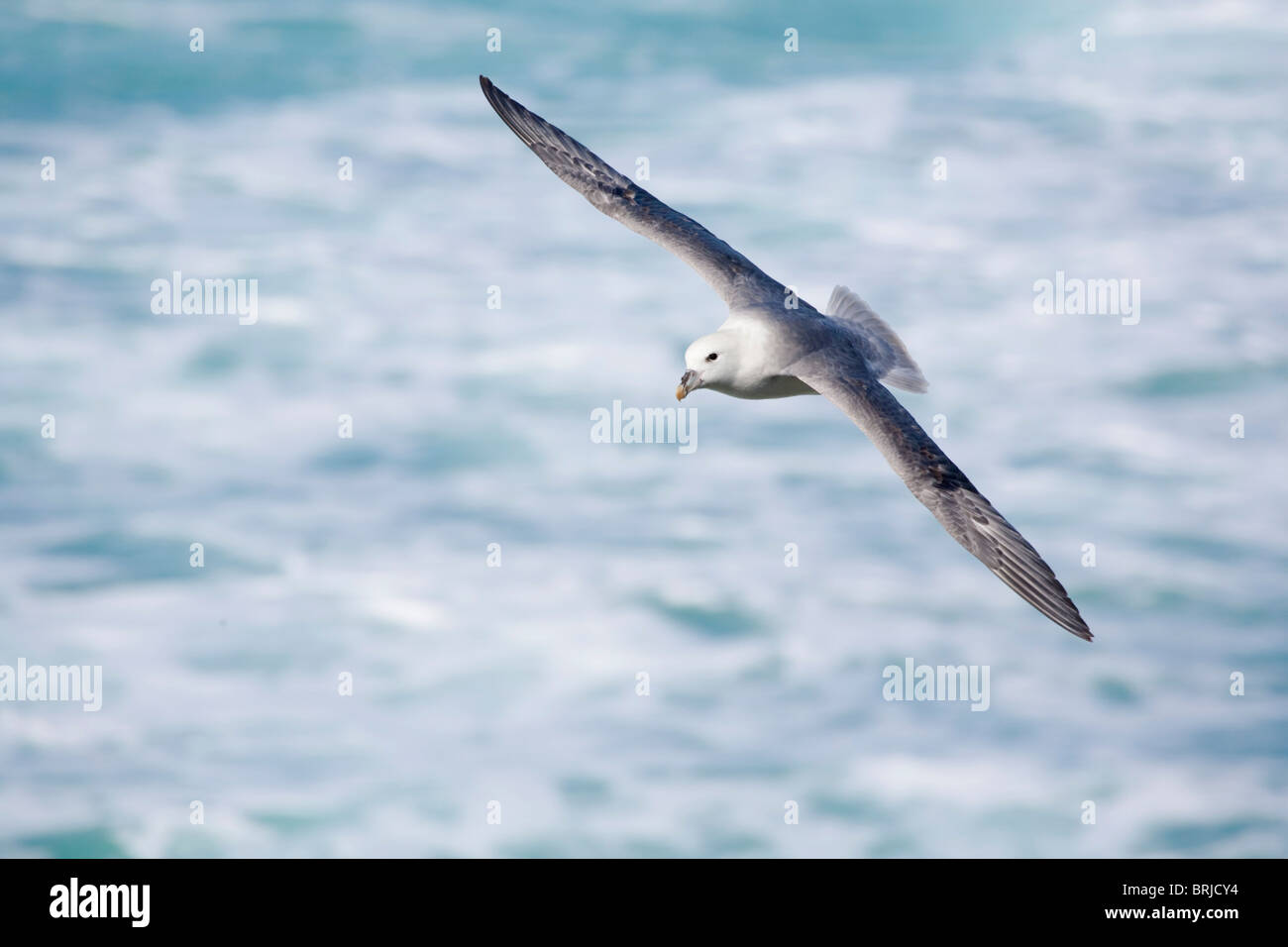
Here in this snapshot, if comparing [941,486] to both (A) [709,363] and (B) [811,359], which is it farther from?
(A) [709,363]

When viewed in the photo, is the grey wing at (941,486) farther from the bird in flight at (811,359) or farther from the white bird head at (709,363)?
the white bird head at (709,363)

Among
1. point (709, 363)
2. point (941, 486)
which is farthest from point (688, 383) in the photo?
point (941, 486)

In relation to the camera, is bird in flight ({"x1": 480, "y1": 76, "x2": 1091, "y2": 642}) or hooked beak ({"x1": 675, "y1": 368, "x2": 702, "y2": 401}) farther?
hooked beak ({"x1": 675, "y1": 368, "x2": 702, "y2": 401})

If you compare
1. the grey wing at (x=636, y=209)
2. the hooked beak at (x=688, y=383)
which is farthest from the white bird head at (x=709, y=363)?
the grey wing at (x=636, y=209)

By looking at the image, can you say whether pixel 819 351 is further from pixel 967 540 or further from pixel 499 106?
pixel 499 106

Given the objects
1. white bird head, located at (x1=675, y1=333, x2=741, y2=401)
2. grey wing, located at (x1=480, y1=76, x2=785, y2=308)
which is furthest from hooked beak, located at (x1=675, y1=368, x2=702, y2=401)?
grey wing, located at (x1=480, y1=76, x2=785, y2=308)

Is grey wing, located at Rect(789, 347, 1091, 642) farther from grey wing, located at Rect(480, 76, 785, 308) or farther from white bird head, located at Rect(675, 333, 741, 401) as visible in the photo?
grey wing, located at Rect(480, 76, 785, 308)

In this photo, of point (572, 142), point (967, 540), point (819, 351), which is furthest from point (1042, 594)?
point (572, 142)
